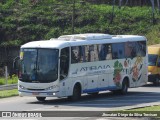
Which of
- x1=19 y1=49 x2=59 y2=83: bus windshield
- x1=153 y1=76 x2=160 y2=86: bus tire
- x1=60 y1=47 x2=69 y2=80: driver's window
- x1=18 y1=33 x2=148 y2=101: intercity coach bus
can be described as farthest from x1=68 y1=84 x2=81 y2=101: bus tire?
x1=153 y1=76 x2=160 y2=86: bus tire

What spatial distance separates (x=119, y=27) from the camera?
210ft

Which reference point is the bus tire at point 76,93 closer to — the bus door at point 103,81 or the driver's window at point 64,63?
the driver's window at point 64,63

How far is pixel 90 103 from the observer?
92.0 feet

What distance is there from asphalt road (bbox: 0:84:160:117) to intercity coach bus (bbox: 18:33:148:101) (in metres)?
0.44

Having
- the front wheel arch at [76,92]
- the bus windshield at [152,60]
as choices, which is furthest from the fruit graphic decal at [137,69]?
the front wheel arch at [76,92]

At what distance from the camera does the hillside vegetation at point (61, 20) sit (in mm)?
61981

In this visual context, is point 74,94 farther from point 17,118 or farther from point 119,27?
point 119,27

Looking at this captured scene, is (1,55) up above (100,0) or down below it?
below

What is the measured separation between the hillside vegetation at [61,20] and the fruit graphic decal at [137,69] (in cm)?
2380

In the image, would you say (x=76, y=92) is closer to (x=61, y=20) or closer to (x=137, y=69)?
(x=137, y=69)

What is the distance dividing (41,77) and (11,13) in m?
40.0

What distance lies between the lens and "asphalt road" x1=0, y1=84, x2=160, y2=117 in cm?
2572

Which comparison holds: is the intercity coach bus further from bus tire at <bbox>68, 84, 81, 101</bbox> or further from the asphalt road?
the asphalt road

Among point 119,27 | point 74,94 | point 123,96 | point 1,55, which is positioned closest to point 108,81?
point 123,96
